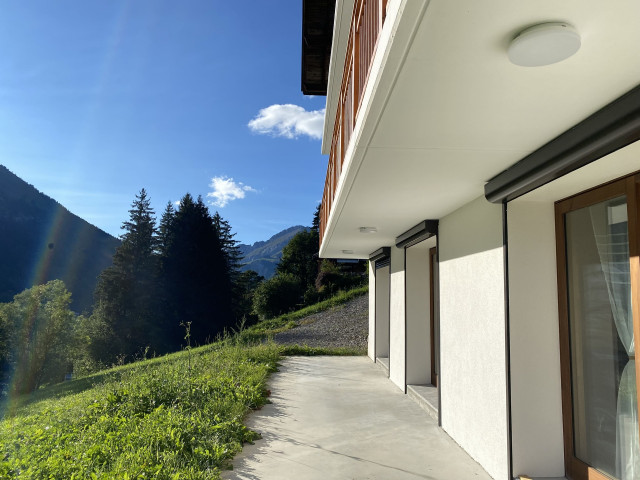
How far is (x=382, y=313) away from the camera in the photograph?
10742 mm

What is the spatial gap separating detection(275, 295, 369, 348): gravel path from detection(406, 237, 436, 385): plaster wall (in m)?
6.25

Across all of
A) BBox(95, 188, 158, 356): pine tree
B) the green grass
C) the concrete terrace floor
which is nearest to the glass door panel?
the concrete terrace floor

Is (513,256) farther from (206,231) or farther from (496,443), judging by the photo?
(206,231)

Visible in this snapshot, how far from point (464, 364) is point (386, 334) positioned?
5940mm

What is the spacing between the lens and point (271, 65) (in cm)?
1088

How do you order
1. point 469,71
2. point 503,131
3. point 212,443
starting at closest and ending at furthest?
point 469,71 < point 503,131 < point 212,443

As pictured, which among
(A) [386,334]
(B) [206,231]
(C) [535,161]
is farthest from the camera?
(B) [206,231]

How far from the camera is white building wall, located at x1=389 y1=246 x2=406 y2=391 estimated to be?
25.0 feet

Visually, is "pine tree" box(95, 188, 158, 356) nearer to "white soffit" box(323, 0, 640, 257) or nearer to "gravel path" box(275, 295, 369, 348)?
"gravel path" box(275, 295, 369, 348)

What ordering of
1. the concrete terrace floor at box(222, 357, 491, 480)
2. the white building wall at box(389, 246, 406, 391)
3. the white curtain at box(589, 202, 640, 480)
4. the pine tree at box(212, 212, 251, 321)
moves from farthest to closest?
the pine tree at box(212, 212, 251, 321) < the white building wall at box(389, 246, 406, 391) < the concrete terrace floor at box(222, 357, 491, 480) < the white curtain at box(589, 202, 640, 480)

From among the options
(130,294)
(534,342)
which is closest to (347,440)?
(534,342)

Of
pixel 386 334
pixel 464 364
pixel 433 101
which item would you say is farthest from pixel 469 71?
pixel 386 334

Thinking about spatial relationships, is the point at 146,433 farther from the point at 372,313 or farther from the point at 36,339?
the point at 36,339

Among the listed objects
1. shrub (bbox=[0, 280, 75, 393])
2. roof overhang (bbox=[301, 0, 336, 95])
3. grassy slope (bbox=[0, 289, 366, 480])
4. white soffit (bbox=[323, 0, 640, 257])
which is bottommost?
shrub (bbox=[0, 280, 75, 393])
